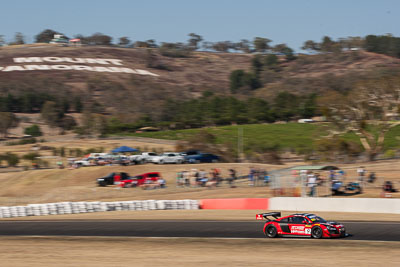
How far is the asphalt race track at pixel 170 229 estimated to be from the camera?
19.6 metres

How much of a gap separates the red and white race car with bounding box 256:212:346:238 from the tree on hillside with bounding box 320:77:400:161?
42.3 metres

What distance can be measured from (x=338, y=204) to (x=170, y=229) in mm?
9421

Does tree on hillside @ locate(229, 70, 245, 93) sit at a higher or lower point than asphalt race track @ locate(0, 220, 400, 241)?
higher

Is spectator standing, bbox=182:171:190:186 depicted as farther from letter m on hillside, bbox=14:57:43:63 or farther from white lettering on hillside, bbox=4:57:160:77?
letter m on hillside, bbox=14:57:43:63

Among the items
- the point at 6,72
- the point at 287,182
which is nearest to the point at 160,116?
the point at 6,72

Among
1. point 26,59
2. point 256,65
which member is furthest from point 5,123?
point 256,65

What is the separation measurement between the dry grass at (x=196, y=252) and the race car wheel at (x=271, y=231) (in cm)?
64

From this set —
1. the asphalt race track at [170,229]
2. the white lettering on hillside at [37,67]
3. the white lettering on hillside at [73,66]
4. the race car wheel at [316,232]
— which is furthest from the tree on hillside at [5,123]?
the race car wheel at [316,232]

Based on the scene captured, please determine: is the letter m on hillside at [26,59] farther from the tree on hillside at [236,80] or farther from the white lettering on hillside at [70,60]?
the tree on hillside at [236,80]

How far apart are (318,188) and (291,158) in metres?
29.1

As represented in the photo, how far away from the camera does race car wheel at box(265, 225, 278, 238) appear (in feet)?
62.3

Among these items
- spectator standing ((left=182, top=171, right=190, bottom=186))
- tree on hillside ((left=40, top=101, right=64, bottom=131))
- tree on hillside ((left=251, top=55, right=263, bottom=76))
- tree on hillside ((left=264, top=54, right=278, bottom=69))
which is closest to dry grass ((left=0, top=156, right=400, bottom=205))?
spectator standing ((left=182, top=171, right=190, bottom=186))

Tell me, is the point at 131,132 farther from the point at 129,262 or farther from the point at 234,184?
the point at 129,262

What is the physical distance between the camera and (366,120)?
6006 centimetres
